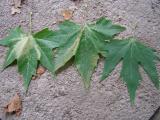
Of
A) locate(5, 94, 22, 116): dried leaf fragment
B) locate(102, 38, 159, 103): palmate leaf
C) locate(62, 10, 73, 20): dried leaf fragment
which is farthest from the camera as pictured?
locate(62, 10, 73, 20): dried leaf fragment

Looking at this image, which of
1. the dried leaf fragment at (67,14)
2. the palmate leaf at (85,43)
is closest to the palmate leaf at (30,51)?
the palmate leaf at (85,43)

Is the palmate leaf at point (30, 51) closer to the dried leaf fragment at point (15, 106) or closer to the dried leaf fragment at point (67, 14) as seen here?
the dried leaf fragment at point (15, 106)

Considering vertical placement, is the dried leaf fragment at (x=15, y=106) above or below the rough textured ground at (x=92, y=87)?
below

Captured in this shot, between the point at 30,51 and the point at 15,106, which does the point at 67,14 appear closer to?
the point at 30,51

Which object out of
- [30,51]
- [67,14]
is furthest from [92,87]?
[67,14]

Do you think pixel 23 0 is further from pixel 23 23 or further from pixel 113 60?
pixel 113 60

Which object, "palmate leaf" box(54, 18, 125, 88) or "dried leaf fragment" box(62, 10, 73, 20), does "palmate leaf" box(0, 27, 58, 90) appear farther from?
"dried leaf fragment" box(62, 10, 73, 20)

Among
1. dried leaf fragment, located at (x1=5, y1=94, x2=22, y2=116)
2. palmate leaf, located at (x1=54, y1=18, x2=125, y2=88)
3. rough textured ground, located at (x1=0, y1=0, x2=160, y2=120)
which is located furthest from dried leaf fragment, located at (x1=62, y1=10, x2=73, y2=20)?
dried leaf fragment, located at (x1=5, y1=94, x2=22, y2=116)
